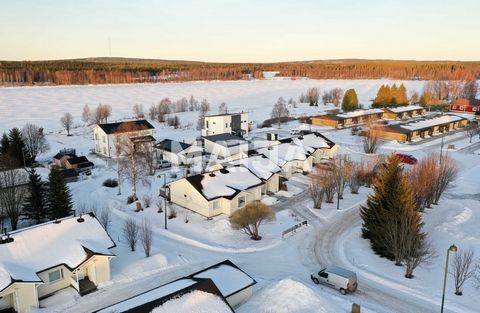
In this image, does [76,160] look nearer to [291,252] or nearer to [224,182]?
[224,182]

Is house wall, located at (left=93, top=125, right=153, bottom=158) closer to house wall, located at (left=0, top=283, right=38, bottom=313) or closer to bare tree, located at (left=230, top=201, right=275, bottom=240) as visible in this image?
bare tree, located at (left=230, top=201, right=275, bottom=240)

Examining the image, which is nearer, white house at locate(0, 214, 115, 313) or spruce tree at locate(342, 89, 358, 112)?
white house at locate(0, 214, 115, 313)

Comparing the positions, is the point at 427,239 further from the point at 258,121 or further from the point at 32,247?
the point at 258,121

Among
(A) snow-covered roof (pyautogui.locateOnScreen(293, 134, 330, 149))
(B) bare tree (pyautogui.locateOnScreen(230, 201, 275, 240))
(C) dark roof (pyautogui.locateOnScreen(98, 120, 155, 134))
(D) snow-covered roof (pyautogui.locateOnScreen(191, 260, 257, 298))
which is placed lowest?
(D) snow-covered roof (pyautogui.locateOnScreen(191, 260, 257, 298))

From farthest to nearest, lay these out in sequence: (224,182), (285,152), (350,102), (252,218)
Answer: (350,102) → (285,152) → (224,182) → (252,218)

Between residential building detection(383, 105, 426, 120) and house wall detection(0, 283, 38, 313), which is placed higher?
residential building detection(383, 105, 426, 120)

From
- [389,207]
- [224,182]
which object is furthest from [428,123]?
[389,207]

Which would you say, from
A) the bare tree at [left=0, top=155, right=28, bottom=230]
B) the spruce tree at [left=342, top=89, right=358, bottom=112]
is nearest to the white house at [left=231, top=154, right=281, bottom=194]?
the bare tree at [left=0, top=155, right=28, bottom=230]

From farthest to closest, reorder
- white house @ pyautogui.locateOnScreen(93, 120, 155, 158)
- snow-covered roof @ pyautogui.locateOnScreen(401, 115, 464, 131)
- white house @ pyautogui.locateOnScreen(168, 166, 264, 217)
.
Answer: snow-covered roof @ pyautogui.locateOnScreen(401, 115, 464, 131)
white house @ pyautogui.locateOnScreen(93, 120, 155, 158)
white house @ pyautogui.locateOnScreen(168, 166, 264, 217)
